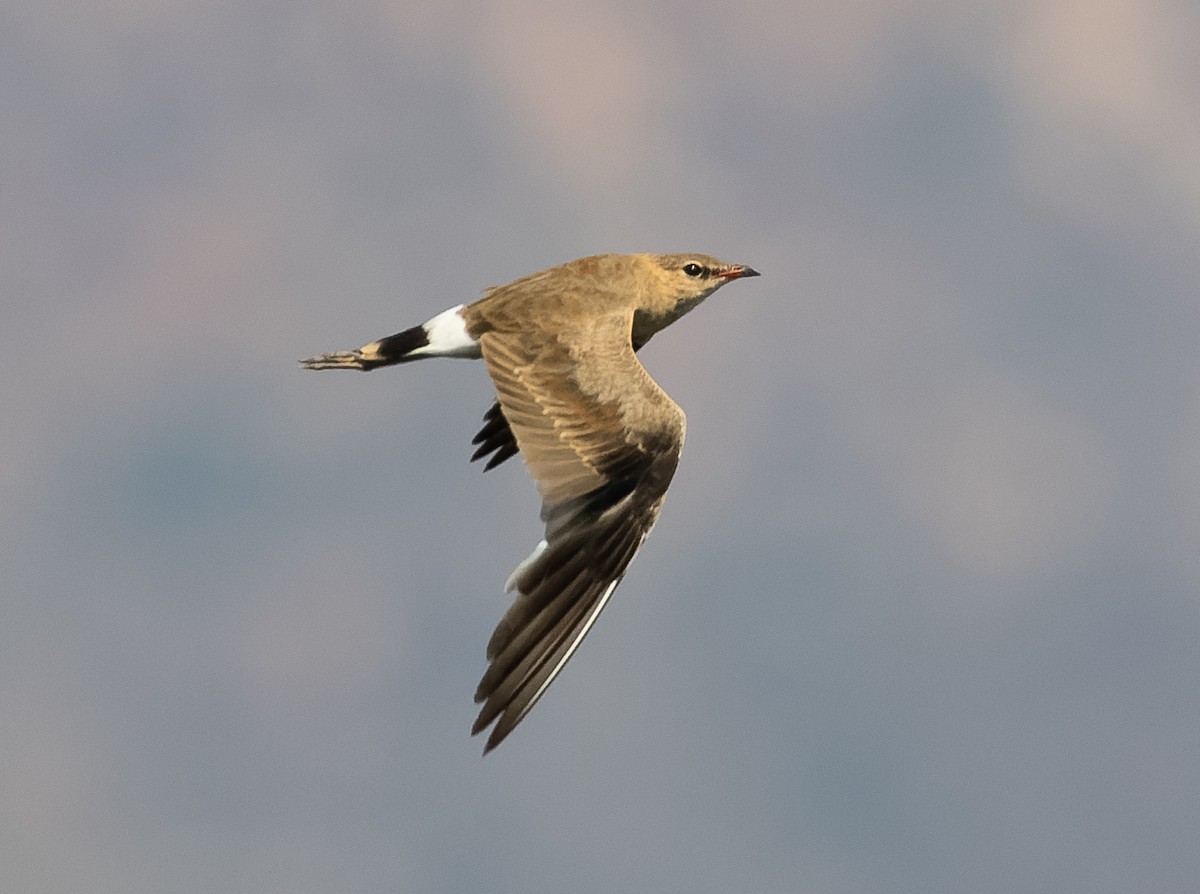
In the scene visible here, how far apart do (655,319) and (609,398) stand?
2.31 meters

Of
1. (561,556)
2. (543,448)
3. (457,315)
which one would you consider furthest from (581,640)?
(457,315)

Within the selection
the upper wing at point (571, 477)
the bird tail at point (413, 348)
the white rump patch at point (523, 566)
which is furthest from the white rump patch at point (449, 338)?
the white rump patch at point (523, 566)

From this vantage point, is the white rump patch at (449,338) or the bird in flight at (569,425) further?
the white rump patch at (449,338)

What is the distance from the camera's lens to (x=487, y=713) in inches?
402

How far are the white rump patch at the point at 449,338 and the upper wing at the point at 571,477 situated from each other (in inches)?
18.4

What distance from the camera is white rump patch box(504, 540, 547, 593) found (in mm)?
10609

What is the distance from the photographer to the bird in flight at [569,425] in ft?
34.3

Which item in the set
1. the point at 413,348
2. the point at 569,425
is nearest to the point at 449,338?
the point at 413,348

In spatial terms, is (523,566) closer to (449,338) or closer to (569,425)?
(569,425)

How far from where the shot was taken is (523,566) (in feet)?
35.2

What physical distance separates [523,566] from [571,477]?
2.57 feet

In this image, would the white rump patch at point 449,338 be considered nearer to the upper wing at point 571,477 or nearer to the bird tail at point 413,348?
the bird tail at point 413,348

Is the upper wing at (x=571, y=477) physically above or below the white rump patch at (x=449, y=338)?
below

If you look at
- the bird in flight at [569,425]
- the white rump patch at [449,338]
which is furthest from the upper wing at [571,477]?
the white rump patch at [449,338]
